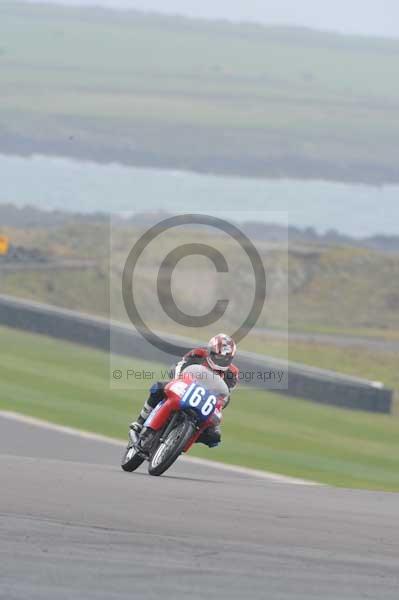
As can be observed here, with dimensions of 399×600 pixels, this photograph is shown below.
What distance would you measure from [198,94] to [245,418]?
98.1 meters

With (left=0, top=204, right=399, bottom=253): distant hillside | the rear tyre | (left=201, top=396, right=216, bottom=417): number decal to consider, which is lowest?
the rear tyre

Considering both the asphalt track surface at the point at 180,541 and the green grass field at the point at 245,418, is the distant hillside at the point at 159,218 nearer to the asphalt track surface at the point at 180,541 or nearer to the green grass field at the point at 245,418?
the green grass field at the point at 245,418

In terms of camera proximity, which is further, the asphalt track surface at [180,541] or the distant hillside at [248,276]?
the distant hillside at [248,276]

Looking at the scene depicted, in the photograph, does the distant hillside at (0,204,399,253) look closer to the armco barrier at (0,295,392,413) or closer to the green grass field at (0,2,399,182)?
the green grass field at (0,2,399,182)

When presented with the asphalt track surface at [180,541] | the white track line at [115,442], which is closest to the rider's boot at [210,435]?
the asphalt track surface at [180,541]


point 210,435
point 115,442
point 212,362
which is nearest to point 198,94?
point 115,442

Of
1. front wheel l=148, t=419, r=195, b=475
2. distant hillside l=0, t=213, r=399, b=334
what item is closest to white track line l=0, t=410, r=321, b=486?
front wheel l=148, t=419, r=195, b=475

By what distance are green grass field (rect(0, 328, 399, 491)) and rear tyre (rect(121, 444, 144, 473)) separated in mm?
6328

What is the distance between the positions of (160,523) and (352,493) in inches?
180

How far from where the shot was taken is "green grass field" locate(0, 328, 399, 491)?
19.9 meters

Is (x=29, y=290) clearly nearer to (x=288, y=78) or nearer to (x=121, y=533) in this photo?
(x=121, y=533)

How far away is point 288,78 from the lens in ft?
454

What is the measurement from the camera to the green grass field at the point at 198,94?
9294 centimetres

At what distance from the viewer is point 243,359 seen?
2553 cm
